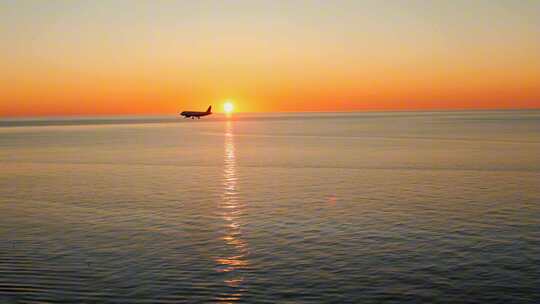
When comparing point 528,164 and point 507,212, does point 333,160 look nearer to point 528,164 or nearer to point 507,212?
point 528,164

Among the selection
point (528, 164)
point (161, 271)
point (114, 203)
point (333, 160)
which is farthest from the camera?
point (333, 160)

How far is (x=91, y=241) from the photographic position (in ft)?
102

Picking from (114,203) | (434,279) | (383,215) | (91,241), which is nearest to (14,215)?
(114,203)

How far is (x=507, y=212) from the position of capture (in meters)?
38.1

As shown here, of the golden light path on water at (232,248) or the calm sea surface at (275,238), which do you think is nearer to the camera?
the calm sea surface at (275,238)

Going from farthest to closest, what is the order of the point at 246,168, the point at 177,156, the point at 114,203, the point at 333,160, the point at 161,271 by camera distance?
the point at 177,156
the point at 333,160
the point at 246,168
the point at 114,203
the point at 161,271

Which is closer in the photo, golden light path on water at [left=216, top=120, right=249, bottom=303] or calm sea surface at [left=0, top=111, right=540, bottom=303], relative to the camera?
calm sea surface at [left=0, top=111, right=540, bottom=303]

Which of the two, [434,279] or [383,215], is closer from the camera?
[434,279]

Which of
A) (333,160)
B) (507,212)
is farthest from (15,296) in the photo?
(333,160)

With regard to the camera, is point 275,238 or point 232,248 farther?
point 275,238

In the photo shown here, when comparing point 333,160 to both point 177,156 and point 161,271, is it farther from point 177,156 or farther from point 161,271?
point 161,271

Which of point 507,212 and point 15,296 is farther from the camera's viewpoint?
point 507,212

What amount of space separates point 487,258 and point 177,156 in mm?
76526

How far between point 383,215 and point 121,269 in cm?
1982
